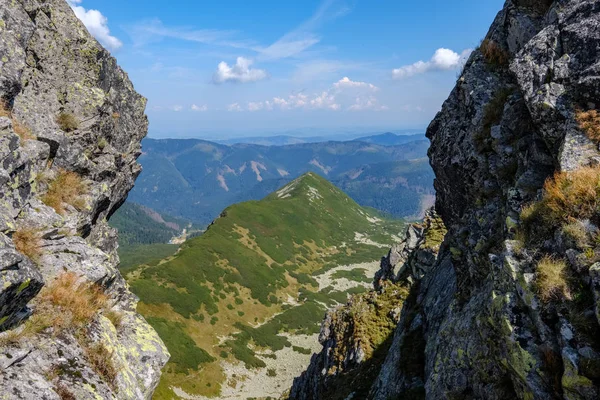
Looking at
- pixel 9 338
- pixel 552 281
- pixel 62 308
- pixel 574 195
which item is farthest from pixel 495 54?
pixel 9 338

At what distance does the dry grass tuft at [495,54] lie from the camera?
17.5 meters

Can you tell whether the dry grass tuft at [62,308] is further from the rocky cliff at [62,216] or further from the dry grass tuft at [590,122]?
the dry grass tuft at [590,122]

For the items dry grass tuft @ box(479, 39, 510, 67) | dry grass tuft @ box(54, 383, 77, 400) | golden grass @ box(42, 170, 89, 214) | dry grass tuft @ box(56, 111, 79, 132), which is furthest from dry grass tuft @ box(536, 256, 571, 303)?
dry grass tuft @ box(56, 111, 79, 132)

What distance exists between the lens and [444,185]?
21.1m

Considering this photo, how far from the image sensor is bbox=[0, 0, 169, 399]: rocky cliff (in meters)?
9.98

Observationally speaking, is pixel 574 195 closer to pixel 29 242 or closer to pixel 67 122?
pixel 29 242

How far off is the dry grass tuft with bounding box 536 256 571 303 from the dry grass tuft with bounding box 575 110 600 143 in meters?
4.81

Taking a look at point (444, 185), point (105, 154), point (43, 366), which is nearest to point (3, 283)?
point (43, 366)

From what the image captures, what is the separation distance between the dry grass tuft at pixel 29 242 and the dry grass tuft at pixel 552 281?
52.3ft

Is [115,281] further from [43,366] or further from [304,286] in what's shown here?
[304,286]

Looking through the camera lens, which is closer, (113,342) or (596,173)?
(596,173)

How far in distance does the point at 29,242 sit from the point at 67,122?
9.75m

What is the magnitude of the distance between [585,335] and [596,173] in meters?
4.75

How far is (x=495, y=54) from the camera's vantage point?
58.5 ft
